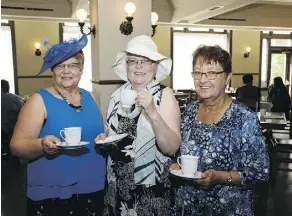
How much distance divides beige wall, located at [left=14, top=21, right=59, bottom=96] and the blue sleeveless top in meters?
7.79

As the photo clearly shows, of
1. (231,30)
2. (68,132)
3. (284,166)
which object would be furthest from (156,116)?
(231,30)

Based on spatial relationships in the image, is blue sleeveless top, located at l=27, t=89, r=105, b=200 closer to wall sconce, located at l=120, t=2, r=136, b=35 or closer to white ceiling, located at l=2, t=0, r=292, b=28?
wall sconce, located at l=120, t=2, r=136, b=35

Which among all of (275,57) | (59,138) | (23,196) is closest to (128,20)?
(23,196)

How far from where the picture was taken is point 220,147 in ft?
4.51

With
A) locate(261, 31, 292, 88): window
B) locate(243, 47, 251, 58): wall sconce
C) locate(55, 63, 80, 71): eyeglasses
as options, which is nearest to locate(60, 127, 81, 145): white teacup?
locate(55, 63, 80, 71): eyeglasses

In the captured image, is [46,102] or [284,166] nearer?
[46,102]

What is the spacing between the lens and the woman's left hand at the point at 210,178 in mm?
1309

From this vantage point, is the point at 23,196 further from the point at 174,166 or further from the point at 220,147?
the point at 220,147

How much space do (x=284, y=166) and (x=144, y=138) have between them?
14.0 ft

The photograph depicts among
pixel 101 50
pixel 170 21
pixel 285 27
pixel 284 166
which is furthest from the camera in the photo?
pixel 285 27

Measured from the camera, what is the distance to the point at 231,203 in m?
1.39

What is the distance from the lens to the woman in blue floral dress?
53.5 inches

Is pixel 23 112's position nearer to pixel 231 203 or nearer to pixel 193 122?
pixel 193 122

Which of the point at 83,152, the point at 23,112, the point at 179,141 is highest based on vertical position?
the point at 23,112
